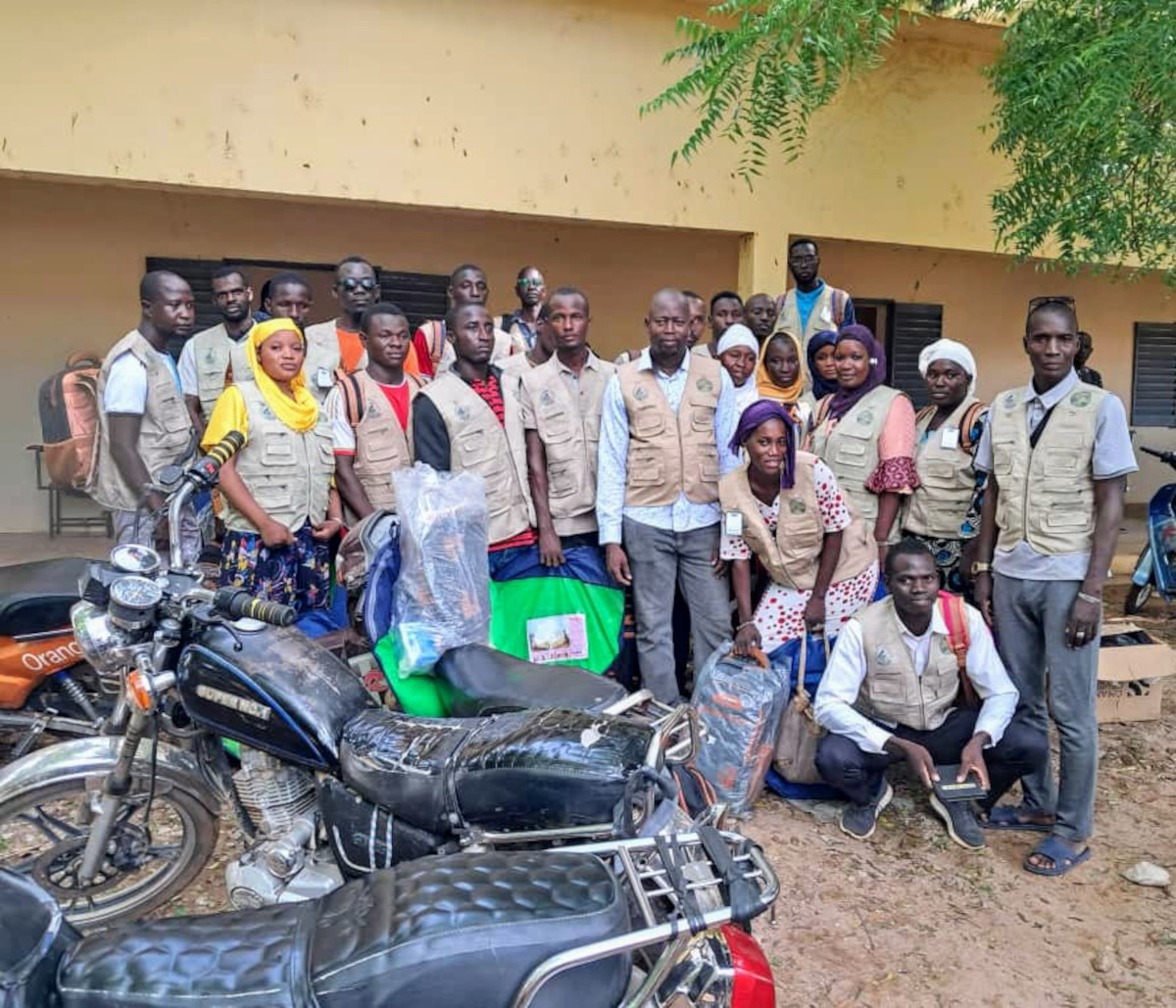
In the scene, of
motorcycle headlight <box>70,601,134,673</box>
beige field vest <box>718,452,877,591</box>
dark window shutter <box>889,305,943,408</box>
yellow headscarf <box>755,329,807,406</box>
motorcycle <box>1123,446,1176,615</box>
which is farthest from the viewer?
dark window shutter <box>889,305,943,408</box>

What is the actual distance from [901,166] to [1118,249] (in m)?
2.34

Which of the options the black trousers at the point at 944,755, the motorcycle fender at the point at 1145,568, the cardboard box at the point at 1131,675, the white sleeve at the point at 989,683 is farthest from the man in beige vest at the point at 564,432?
the motorcycle fender at the point at 1145,568

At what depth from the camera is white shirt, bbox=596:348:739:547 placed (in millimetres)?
3682

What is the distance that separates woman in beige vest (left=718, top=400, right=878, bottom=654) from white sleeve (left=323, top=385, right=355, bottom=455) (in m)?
1.49

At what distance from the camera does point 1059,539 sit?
2979 mm

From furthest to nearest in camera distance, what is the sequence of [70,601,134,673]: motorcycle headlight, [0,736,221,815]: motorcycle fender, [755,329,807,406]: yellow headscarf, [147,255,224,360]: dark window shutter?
[147,255,224,360]: dark window shutter → [755,329,807,406]: yellow headscarf → [0,736,221,815]: motorcycle fender → [70,601,134,673]: motorcycle headlight

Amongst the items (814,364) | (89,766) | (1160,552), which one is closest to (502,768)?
(89,766)

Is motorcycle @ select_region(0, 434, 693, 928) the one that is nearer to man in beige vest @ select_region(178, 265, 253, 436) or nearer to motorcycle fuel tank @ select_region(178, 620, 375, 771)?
motorcycle fuel tank @ select_region(178, 620, 375, 771)

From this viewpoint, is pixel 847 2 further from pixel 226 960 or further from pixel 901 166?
pixel 226 960

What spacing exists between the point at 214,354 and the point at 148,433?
0.55 meters

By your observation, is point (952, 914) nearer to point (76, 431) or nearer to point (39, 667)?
point (39, 667)

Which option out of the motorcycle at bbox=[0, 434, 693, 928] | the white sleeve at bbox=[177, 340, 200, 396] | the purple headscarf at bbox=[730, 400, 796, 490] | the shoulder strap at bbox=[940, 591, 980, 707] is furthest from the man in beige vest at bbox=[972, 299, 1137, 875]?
the white sleeve at bbox=[177, 340, 200, 396]

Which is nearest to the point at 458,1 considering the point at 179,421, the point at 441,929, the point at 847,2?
the point at 847,2

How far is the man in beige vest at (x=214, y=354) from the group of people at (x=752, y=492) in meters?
0.02
